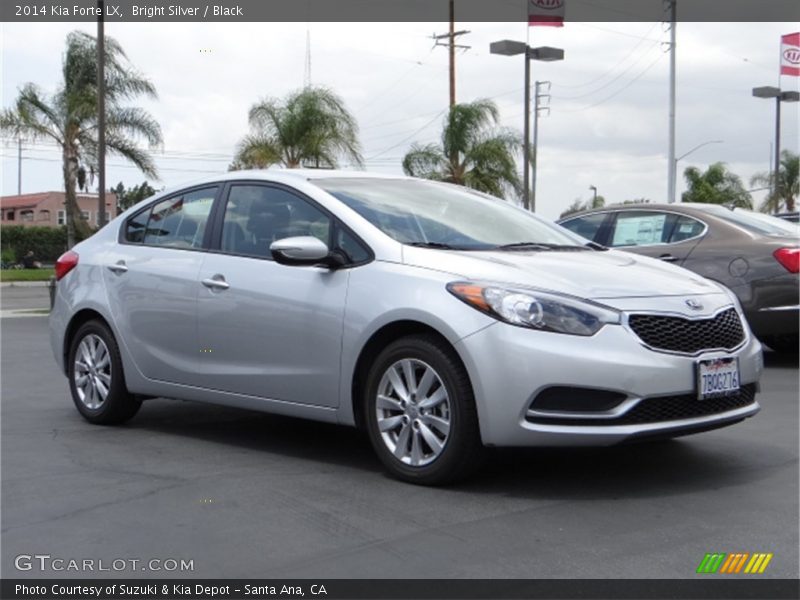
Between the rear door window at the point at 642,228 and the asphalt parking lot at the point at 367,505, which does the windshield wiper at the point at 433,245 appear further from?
the rear door window at the point at 642,228

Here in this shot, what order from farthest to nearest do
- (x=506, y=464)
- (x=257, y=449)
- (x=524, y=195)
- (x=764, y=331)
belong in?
(x=524, y=195) → (x=764, y=331) → (x=257, y=449) → (x=506, y=464)

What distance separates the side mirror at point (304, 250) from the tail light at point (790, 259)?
17.9ft

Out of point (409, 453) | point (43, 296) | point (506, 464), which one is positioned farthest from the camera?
point (43, 296)

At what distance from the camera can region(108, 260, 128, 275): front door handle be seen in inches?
286

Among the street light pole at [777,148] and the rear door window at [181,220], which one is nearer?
the rear door window at [181,220]

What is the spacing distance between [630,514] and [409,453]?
1147mm

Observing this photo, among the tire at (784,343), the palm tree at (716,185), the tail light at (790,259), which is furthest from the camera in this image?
the palm tree at (716,185)

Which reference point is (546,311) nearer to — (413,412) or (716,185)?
(413,412)

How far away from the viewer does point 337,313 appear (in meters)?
5.87

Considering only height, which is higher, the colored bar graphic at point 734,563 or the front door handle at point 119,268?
the front door handle at point 119,268

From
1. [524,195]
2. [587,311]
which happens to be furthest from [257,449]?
[524,195]

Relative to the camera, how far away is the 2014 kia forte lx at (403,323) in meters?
5.21

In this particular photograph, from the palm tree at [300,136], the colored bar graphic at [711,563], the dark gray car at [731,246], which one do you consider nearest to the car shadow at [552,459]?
the colored bar graphic at [711,563]

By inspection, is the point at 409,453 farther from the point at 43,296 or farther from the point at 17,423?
the point at 43,296
